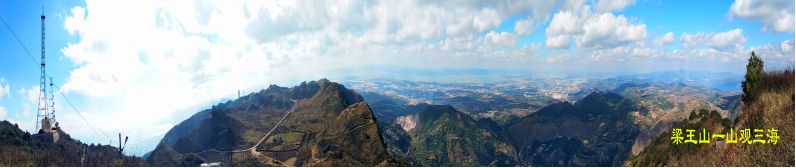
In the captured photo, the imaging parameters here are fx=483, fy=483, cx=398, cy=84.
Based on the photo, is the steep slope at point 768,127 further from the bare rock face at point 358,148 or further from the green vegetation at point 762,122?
the bare rock face at point 358,148

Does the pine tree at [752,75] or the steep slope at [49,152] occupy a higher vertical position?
the pine tree at [752,75]

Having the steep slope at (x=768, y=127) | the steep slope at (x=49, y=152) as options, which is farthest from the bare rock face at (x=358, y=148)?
the steep slope at (x=768, y=127)

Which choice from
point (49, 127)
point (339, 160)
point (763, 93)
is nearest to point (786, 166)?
point (763, 93)

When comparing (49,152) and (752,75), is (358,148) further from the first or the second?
(752,75)


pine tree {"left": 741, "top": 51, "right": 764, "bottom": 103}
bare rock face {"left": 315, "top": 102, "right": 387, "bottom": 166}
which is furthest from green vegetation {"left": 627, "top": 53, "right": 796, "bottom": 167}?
bare rock face {"left": 315, "top": 102, "right": 387, "bottom": 166}

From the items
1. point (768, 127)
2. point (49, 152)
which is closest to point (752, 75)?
point (768, 127)
